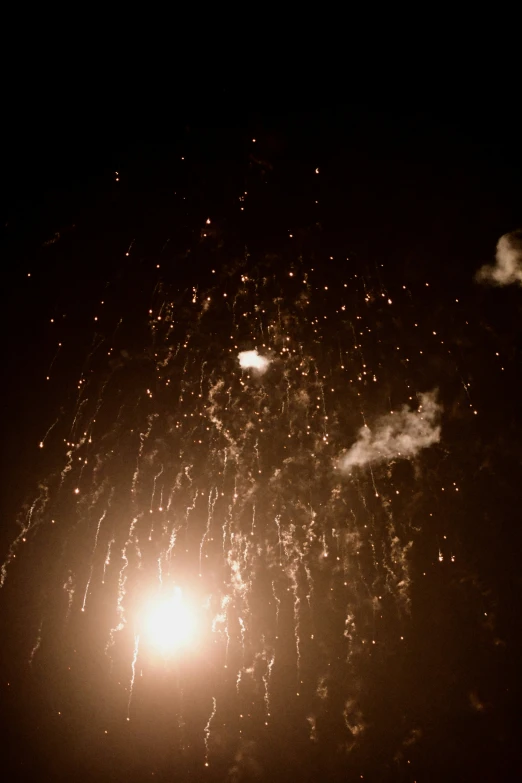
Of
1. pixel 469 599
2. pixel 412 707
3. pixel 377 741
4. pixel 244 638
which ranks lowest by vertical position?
pixel 377 741

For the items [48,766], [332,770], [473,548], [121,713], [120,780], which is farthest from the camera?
[473,548]

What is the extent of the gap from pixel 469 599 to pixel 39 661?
15.5 metres

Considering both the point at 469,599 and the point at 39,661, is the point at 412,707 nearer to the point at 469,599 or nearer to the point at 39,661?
the point at 469,599

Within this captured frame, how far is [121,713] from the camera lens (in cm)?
1283

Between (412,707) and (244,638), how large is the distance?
6847 mm

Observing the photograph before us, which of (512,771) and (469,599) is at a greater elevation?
(469,599)

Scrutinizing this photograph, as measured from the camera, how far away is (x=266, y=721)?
48.8ft

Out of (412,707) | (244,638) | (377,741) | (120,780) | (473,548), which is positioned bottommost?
(120,780)

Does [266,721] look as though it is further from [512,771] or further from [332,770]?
[512,771]

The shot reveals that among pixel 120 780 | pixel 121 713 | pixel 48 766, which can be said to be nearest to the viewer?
pixel 48 766

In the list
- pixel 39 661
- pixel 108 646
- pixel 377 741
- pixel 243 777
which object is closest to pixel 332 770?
pixel 377 741

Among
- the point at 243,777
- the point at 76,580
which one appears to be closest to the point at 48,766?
the point at 76,580

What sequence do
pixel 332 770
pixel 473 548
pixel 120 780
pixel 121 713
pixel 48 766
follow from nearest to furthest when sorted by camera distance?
pixel 48 766 → pixel 120 780 → pixel 121 713 → pixel 332 770 → pixel 473 548

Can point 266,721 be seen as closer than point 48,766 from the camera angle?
No
